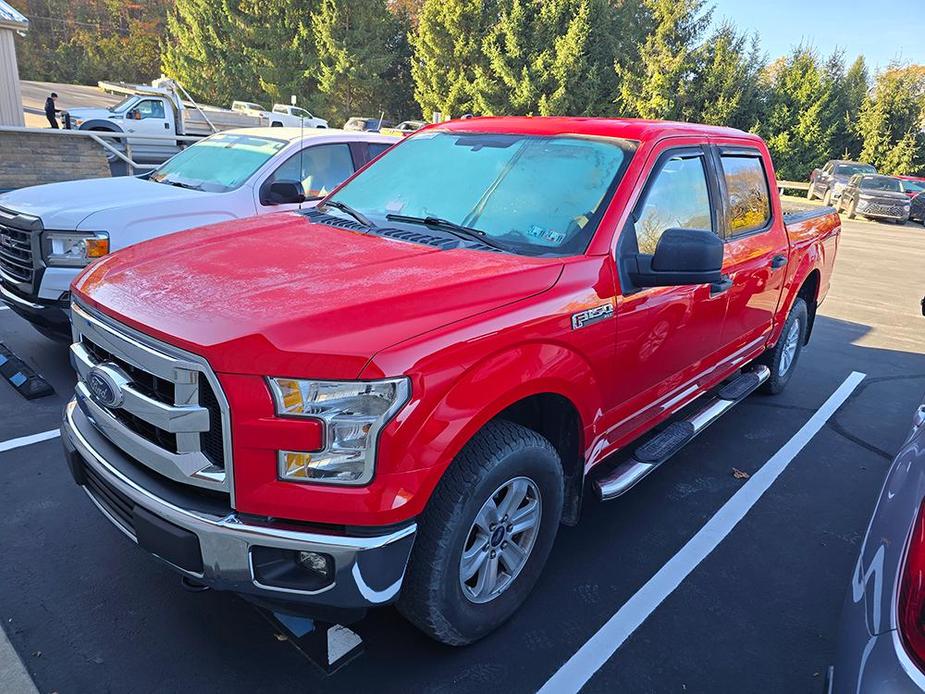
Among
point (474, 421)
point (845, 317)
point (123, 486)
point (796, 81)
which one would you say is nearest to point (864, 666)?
point (474, 421)

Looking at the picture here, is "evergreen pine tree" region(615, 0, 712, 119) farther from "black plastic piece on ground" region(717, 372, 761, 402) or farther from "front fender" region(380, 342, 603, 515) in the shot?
"front fender" region(380, 342, 603, 515)

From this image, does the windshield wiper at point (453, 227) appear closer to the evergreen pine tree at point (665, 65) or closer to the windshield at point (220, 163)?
the windshield at point (220, 163)

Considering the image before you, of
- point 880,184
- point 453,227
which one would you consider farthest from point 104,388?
point 880,184

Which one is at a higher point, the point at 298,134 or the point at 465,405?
the point at 298,134

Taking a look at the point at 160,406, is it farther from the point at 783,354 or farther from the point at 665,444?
the point at 783,354

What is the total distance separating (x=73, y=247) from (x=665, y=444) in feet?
14.1

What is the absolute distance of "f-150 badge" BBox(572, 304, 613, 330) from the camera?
2.63 m

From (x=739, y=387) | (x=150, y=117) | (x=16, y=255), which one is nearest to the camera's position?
(x=739, y=387)

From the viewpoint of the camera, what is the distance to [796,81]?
37.7m

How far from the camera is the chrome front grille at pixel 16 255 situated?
475 cm

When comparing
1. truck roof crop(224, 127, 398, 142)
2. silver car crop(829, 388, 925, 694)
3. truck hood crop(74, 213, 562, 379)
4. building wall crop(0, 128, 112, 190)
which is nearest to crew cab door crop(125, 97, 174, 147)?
building wall crop(0, 128, 112, 190)

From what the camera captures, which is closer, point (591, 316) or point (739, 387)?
point (591, 316)

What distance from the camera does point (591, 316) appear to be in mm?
2715

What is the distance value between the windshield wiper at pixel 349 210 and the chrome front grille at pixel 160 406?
4.33 feet
